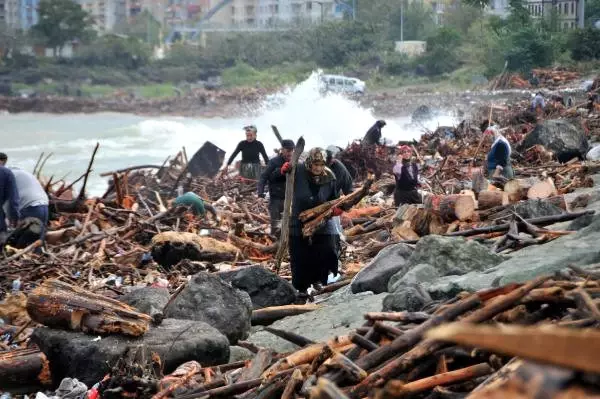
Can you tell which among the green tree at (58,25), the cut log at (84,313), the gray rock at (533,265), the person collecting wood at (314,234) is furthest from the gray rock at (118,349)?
the green tree at (58,25)

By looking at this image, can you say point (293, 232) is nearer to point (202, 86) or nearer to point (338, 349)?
point (338, 349)

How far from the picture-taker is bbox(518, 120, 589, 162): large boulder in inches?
788

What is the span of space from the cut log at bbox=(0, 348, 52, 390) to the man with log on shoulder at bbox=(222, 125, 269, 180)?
9.91 metres

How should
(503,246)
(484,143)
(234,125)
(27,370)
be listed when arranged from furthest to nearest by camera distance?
(234,125) → (484,143) → (503,246) → (27,370)

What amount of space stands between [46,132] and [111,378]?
2507 inches

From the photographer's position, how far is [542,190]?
13.3 metres

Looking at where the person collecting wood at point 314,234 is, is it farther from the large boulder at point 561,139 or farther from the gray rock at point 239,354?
the large boulder at point 561,139

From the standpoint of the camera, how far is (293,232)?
10148 millimetres

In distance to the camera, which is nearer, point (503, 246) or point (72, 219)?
point (503, 246)

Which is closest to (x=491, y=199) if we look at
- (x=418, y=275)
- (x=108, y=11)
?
(x=418, y=275)

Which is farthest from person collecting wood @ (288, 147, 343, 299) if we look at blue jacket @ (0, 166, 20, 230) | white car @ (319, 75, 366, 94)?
white car @ (319, 75, 366, 94)

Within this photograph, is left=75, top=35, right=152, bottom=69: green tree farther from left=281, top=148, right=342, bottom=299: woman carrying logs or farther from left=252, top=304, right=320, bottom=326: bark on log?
left=252, top=304, right=320, bottom=326: bark on log

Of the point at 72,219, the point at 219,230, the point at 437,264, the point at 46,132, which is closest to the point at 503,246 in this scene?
the point at 437,264

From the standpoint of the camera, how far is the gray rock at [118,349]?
7.39 metres
